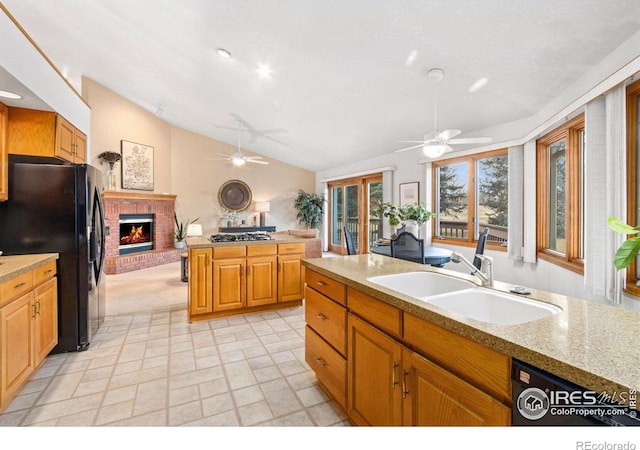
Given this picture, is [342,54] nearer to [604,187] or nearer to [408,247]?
[408,247]

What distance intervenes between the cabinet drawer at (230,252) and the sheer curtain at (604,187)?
3.20 metres

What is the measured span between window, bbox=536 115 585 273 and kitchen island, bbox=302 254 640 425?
231 centimetres

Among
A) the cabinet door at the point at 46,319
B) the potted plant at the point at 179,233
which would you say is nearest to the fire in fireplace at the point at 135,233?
the potted plant at the point at 179,233

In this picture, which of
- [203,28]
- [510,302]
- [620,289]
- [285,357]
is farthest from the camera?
[203,28]

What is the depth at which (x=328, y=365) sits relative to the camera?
1.87 m

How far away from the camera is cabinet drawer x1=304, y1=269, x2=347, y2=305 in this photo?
1722 mm

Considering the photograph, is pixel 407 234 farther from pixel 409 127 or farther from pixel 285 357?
pixel 409 127

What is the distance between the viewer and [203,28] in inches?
127

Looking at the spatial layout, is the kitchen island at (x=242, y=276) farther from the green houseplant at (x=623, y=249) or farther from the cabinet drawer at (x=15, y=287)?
the green houseplant at (x=623, y=249)

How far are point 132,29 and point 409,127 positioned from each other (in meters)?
3.95

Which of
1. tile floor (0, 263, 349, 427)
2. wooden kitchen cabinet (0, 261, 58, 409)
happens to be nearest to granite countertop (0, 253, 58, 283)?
wooden kitchen cabinet (0, 261, 58, 409)

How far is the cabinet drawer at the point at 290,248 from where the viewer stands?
11.8 ft

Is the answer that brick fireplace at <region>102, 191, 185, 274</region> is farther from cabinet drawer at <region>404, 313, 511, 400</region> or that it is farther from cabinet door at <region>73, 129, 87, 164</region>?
cabinet drawer at <region>404, 313, 511, 400</region>
